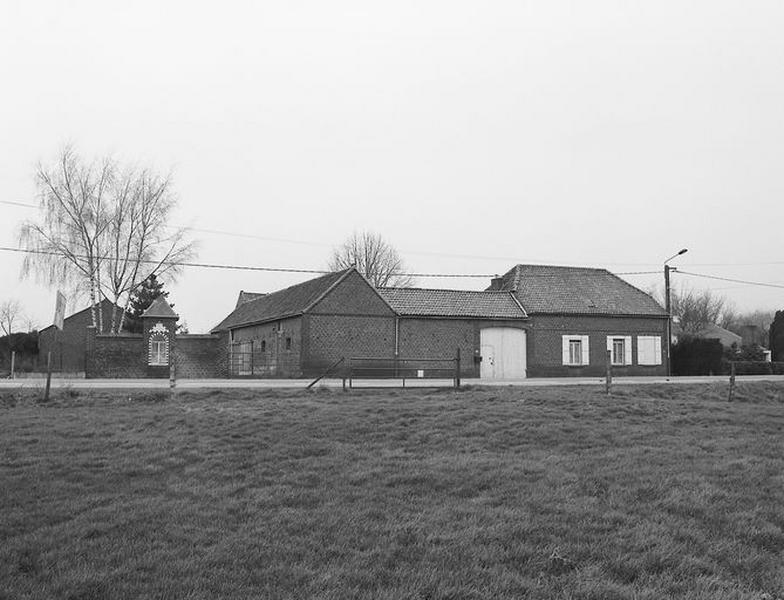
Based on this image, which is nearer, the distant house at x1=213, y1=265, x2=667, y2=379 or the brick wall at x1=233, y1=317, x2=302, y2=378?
the brick wall at x1=233, y1=317, x2=302, y2=378

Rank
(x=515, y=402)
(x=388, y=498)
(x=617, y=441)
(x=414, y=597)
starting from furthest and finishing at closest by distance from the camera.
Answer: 1. (x=515, y=402)
2. (x=617, y=441)
3. (x=388, y=498)
4. (x=414, y=597)

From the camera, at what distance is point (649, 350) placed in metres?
39.8

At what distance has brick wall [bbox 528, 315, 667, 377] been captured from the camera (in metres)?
37.6

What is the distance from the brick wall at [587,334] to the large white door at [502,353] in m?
0.57

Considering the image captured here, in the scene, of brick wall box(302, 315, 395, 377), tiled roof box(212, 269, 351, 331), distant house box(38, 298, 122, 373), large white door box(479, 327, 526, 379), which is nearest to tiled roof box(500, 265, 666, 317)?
large white door box(479, 327, 526, 379)

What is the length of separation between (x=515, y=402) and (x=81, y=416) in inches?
342

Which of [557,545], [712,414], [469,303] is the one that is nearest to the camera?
[557,545]

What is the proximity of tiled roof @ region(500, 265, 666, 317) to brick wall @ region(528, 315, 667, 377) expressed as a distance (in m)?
0.44

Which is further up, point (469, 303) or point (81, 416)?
point (469, 303)

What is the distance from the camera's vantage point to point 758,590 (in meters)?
5.21

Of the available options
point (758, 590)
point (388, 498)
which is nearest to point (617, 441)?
point (388, 498)

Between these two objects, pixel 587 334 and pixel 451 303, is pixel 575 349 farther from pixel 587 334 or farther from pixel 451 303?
pixel 451 303

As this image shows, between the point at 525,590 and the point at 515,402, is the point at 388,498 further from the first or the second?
the point at 515,402

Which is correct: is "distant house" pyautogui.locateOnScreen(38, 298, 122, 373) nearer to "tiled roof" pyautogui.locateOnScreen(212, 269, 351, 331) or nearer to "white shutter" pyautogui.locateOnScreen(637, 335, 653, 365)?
"tiled roof" pyautogui.locateOnScreen(212, 269, 351, 331)
